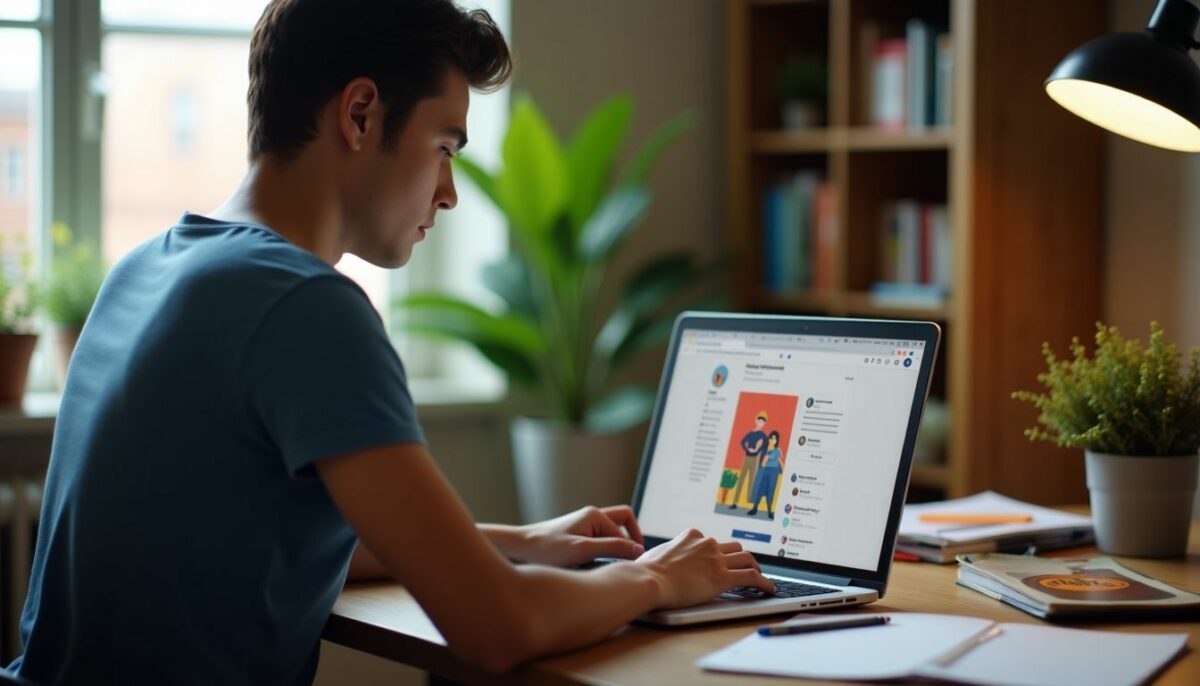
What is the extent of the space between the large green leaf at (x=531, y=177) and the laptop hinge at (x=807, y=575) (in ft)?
5.37

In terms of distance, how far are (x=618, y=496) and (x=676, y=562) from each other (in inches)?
74.8

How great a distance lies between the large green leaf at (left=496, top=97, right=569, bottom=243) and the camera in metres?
3.01

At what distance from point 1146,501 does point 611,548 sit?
0.67 metres

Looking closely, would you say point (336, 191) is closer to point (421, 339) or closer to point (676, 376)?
point (676, 376)

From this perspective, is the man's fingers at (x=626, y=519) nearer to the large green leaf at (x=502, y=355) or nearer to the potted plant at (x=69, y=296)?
the large green leaf at (x=502, y=355)

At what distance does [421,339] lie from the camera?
3.51 m

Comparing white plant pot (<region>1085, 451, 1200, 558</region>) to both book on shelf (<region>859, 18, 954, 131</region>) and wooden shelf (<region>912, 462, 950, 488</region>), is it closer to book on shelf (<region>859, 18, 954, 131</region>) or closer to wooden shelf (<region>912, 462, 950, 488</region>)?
wooden shelf (<region>912, 462, 950, 488</region>)

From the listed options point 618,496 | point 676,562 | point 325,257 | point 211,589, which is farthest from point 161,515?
point 618,496

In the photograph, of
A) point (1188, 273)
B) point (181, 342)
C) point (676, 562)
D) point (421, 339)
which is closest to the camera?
point (181, 342)

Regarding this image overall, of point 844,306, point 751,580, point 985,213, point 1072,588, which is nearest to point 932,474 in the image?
point 844,306

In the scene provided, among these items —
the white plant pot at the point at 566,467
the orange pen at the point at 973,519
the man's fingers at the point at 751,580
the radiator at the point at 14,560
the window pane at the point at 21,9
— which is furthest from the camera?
the white plant pot at the point at 566,467

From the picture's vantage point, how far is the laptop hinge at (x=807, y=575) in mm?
1433

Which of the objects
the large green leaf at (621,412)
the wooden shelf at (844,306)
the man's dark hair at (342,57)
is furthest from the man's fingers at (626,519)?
the wooden shelf at (844,306)

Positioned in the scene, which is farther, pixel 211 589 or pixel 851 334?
pixel 851 334
